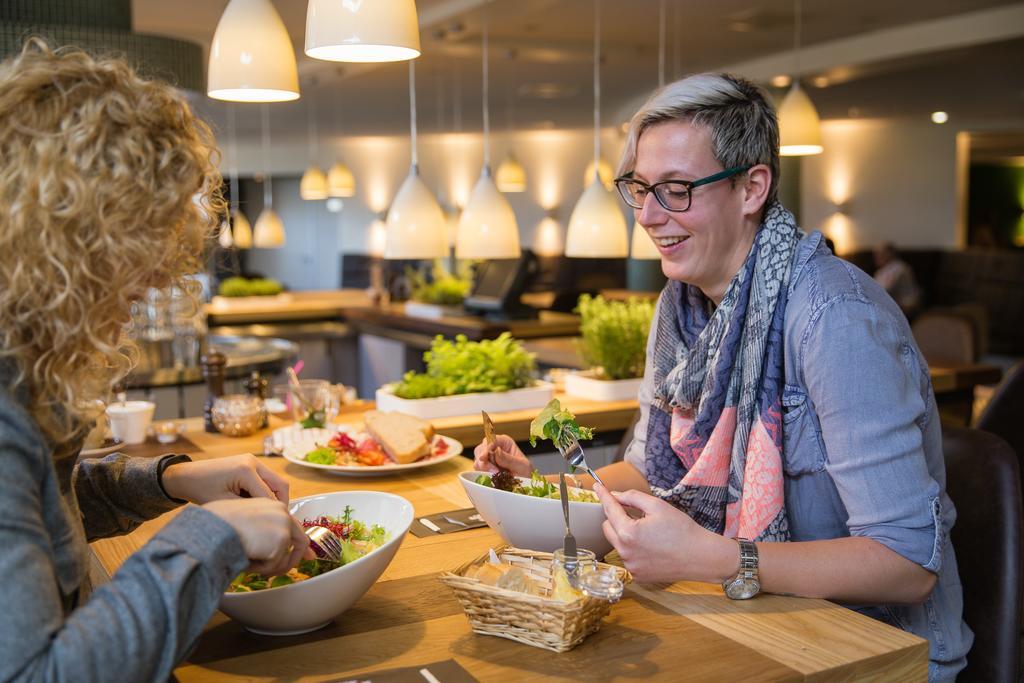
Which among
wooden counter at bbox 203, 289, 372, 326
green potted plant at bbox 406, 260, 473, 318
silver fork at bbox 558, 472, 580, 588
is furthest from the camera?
wooden counter at bbox 203, 289, 372, 326

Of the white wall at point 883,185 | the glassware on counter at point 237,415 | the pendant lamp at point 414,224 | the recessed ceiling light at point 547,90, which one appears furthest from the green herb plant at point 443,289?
the white wall at point 883,185

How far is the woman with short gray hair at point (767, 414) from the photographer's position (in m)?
1.49

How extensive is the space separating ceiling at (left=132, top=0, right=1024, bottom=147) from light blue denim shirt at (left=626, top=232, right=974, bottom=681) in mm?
4019

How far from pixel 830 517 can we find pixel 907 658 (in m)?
0.40

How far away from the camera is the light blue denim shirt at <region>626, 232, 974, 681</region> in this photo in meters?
1.51

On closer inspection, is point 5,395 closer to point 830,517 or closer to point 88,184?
point 88,184

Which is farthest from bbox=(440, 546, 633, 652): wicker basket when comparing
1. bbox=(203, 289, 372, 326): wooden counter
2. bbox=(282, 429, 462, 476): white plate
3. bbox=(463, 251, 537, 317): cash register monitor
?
bbox=(203, 289, 372, 326): wooden counter

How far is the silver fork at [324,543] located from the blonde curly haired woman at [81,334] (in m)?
0.24

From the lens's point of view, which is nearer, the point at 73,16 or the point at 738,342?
the point at 738,342

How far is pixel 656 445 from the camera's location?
6.52ft

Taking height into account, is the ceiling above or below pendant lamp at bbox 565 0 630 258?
above

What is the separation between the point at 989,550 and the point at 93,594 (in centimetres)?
156

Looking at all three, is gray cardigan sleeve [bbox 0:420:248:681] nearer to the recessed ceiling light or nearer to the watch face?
the watch face

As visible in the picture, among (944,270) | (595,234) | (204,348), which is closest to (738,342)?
(595,234)
